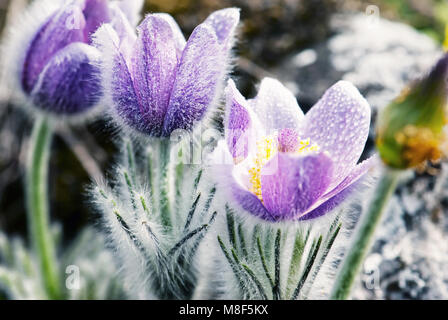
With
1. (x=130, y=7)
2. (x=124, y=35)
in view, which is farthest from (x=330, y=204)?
(x=130, y=7)

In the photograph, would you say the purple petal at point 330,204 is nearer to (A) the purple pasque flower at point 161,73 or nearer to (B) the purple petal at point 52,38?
(A) the purple pasque flower at point 161,73

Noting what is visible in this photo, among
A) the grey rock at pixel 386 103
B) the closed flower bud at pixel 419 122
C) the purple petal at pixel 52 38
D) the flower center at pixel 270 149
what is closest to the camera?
the closed flower bud at pixel 419 122

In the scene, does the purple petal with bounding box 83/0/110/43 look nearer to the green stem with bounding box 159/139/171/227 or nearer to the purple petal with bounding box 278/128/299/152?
the green stem with bounding box 159/139/171/227

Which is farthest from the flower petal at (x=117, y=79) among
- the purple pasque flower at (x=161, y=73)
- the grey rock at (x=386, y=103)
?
the grey rock at (x=386, y=103)

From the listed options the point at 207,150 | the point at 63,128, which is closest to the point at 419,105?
the point at 207,150

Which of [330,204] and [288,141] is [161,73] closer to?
[288,141]

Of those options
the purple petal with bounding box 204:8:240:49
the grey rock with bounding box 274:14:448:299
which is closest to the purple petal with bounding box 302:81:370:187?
→ the grey rock with bounding box 274:14:448:299

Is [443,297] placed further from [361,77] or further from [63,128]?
[63,128]
